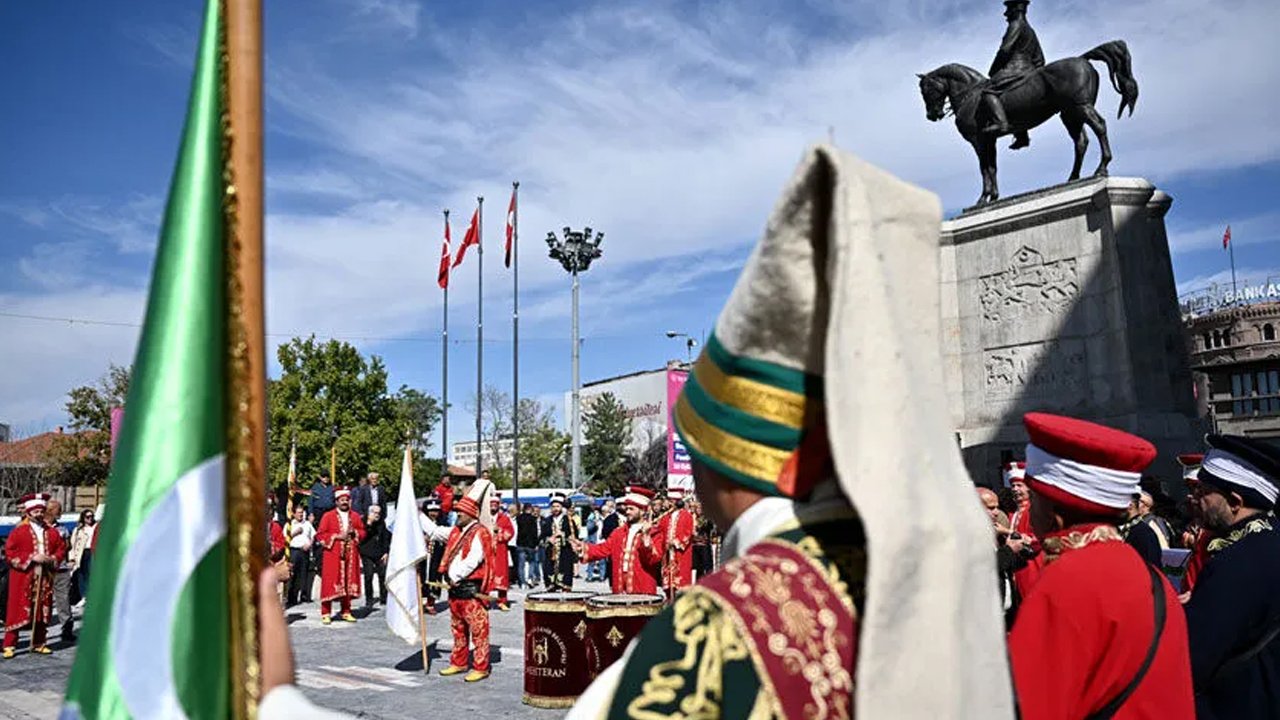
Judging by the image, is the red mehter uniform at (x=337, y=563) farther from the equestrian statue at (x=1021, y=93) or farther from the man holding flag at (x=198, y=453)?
the man holding flag at (x=198, y=453)

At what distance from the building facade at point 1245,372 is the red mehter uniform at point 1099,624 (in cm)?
5970

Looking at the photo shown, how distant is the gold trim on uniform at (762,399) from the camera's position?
1.51 metres

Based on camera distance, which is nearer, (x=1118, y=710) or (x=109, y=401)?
(x=1118, y=710)

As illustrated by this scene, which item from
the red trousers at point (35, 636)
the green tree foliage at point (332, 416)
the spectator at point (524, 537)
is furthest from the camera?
the green tree foliage at point (332, 416)

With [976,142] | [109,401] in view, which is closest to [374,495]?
[976,142]

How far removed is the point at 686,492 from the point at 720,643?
42.1 ft

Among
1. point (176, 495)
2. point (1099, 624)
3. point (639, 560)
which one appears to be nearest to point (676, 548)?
point (639, 560)

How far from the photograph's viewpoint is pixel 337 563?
15.8m

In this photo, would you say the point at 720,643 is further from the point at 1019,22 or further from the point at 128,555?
the point at 1019,22

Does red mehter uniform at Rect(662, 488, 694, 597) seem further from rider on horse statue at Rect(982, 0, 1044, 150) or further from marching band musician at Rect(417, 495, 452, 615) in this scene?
rider on horse statue at Rect(982, 0, 1044, 150)

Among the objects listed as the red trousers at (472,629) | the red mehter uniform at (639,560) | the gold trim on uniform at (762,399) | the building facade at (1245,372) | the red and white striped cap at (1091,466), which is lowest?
the red trousers at (472,629)

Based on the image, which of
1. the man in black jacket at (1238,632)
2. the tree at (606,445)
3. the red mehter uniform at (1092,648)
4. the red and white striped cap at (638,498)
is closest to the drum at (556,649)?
the red and white striped cap at (638,498)

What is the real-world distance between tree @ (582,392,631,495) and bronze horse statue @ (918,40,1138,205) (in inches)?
1817

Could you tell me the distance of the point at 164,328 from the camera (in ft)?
4.95
